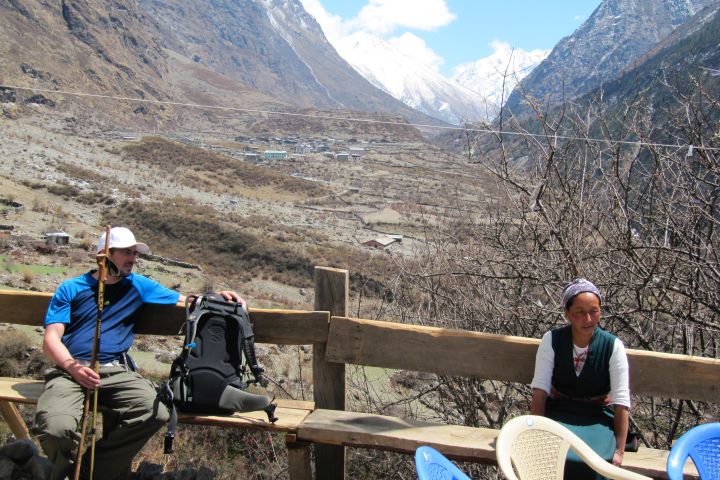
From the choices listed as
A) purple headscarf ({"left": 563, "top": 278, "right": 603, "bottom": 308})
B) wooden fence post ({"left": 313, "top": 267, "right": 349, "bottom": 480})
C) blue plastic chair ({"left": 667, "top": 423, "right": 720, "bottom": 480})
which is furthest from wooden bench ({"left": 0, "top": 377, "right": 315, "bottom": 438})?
blue plastic chair ({"left": 667, "top": 423, "right": 720, "bottom": 480})

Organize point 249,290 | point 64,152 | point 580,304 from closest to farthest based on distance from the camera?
1. point 580,304
2. point 249,290
3. point 64,152

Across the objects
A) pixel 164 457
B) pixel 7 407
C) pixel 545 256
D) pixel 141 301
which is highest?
pixel 545 256

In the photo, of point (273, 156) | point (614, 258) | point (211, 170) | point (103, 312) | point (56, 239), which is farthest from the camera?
point (273, 156)

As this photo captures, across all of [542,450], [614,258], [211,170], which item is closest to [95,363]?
[542,450]

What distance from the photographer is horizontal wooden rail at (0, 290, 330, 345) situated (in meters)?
3.49

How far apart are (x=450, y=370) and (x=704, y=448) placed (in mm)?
1226

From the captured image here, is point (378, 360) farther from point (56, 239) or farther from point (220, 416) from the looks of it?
point (56, 239)

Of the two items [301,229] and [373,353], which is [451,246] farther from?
[301,229]

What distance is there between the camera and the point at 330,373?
354cm

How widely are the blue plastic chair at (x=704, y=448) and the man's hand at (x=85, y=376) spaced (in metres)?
2.64

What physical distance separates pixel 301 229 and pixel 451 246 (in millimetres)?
39006

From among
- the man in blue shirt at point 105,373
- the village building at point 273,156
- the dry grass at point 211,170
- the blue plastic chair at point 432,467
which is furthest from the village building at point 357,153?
→ the blue plastic chair at point 432,467

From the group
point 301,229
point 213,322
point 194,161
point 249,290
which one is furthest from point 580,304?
point 194,161

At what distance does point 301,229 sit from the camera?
151ft
